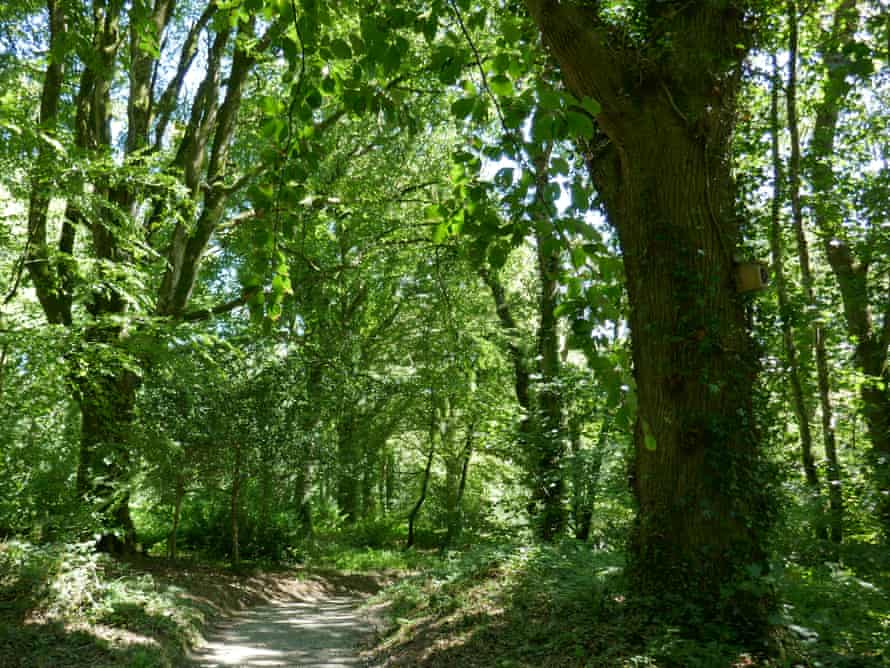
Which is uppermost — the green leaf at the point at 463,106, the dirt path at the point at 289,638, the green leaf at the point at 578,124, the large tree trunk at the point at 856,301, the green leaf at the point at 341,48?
the large tree trunk at the point at 856,301

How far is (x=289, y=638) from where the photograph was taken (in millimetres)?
7879

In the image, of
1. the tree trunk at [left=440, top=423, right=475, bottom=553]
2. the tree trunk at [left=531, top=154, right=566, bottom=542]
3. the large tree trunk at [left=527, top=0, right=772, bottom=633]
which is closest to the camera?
the large tree trunk at [left=527, top=0, right=772, bottom=633]

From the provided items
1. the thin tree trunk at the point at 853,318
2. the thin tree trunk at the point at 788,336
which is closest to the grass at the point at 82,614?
the thin tree trunk at the point at 788,336

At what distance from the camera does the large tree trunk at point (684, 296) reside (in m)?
4.68

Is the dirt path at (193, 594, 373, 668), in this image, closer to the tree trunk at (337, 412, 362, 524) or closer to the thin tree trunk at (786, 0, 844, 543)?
the tree trunk at (337, 412, 362, 524)

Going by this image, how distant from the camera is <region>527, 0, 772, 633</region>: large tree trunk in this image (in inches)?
184

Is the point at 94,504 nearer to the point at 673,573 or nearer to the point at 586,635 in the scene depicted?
the point at 586,635

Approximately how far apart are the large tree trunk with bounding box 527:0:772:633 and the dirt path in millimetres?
3550

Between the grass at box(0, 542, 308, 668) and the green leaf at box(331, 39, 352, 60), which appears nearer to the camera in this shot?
the green leaf at box(331, 39, 352, 60)

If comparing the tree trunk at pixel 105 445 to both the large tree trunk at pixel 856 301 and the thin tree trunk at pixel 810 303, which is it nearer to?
the thin tree trunk at pixel 810 303

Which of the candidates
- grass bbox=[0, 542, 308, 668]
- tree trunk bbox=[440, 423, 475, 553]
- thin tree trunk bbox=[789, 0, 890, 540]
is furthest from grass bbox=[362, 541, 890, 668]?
tree trunk bbox=[440, 423, 475, 553]

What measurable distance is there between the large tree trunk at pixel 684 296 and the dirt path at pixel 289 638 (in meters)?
3.55

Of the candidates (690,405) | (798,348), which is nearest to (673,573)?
Answer: (690,405)

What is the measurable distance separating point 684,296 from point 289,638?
19.3 feet
